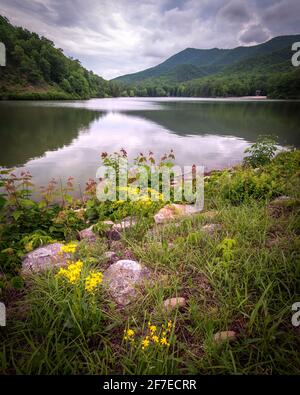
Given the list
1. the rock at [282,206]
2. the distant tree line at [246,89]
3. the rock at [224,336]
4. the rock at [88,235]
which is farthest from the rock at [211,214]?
the distant tree line at [246,89]

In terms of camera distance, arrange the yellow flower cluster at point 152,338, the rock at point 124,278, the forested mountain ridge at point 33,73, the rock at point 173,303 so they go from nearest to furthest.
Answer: the yellow flower cluster at point 152,338, the rock at point 173,303, the rock at point 124,278, the forested mountain ridge at point 33,73

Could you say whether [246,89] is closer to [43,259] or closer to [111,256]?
[111,256]

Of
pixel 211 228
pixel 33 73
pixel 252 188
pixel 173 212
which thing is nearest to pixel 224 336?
pixel 211 228

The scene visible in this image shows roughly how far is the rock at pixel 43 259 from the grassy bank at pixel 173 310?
0.31 feet

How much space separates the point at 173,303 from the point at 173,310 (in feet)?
0.22

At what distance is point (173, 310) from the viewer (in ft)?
6.66

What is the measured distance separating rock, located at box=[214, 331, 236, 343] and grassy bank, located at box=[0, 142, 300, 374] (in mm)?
31

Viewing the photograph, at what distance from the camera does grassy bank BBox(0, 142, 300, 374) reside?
163 centimetres

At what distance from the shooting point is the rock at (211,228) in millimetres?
3153

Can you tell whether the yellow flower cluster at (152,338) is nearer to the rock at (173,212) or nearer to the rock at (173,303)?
the rock at (173,303)

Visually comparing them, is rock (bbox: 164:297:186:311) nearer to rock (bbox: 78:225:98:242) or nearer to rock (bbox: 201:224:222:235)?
rock (bbox: 201:224:222:235)

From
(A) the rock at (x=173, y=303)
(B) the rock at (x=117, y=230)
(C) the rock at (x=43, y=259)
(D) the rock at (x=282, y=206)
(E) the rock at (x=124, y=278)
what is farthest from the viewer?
(D) the rock at (x=282, y=206)
